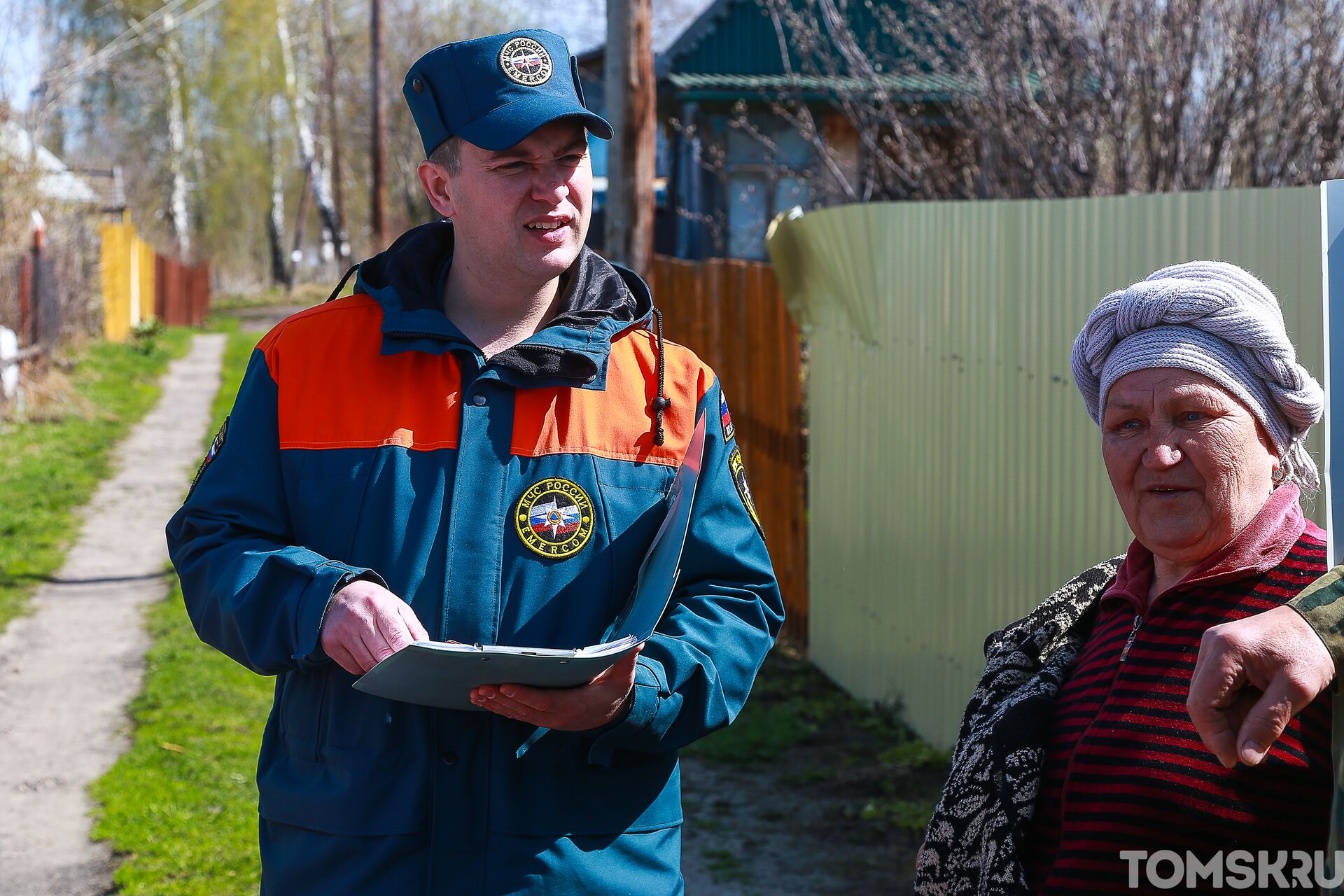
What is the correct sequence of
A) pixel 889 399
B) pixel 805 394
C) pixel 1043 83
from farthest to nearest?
pixel 1043 83, pixel 805 394, pixel 889 399

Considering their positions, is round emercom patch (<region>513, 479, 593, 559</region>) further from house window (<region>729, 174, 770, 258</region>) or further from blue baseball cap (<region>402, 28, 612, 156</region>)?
house window (<region>729, 174, 770, 258</region>)

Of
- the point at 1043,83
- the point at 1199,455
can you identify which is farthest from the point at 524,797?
the point at 1043,83

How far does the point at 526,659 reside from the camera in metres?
2.00

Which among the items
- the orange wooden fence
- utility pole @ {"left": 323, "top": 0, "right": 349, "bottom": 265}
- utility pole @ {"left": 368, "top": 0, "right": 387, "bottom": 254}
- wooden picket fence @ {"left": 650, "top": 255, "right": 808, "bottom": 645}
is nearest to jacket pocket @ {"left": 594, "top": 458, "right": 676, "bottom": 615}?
wooden picket fence @ {"left": 650, "top": 255, "right": 808, "bottom": 645}

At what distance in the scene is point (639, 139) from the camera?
24.0ft

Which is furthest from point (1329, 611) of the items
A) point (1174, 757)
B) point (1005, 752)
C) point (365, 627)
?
point (365, 627)

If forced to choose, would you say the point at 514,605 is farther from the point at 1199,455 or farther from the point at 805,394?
the point at 805,394

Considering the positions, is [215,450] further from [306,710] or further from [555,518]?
[555,518]

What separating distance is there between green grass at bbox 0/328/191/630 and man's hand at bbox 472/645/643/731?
6.93 metres

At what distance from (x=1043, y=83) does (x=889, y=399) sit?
3.03 meters

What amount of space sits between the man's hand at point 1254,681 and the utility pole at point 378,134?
75.3 feet

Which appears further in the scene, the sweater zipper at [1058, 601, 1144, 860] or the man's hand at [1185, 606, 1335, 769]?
the sweater zipper at [1058, 601, 1144, 860]

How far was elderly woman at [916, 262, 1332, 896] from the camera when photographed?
1920mm

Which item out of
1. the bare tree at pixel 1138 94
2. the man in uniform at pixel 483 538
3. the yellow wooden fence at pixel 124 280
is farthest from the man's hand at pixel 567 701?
the yellow wooden fence at pixel 124 280
